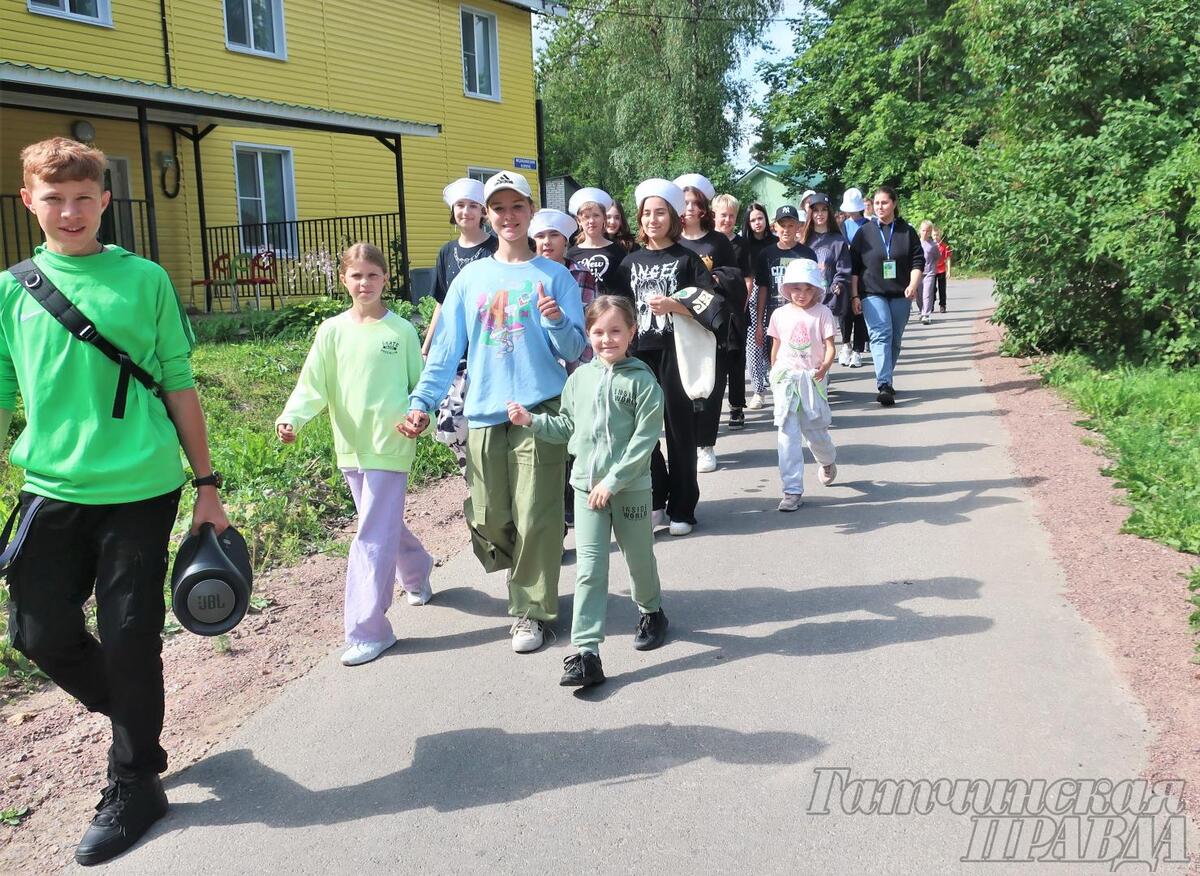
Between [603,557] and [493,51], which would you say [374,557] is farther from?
[493,51]

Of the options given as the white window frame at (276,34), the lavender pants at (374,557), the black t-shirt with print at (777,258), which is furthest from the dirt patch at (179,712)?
the white window frame at (276,34)

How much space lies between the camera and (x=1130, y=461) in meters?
6.91

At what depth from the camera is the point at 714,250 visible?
6.69 metres

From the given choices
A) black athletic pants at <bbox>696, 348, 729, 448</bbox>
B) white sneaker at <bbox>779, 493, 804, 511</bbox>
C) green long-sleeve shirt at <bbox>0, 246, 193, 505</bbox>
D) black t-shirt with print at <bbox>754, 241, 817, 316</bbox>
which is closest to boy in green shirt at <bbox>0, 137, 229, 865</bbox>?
green long-sleeve shirt at <bbox>0, 246, 193, 505</bbox>

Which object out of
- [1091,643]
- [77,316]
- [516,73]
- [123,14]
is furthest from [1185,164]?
[516,73]

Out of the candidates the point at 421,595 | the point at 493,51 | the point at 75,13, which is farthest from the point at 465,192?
the point at 493,51

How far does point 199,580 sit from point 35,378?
2.50 feet

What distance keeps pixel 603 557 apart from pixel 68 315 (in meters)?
2.11

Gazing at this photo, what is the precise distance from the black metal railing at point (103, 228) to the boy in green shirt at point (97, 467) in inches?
444

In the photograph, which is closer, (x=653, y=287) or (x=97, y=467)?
(x=97, y=467)

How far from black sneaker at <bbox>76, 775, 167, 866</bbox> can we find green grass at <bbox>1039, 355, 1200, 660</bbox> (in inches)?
157

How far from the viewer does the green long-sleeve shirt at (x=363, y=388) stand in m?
4.57

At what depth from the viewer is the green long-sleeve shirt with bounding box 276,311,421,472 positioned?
4.57 metres

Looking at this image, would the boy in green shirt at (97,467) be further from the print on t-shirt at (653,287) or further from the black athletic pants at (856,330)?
the black athletic pants at (856,330)
